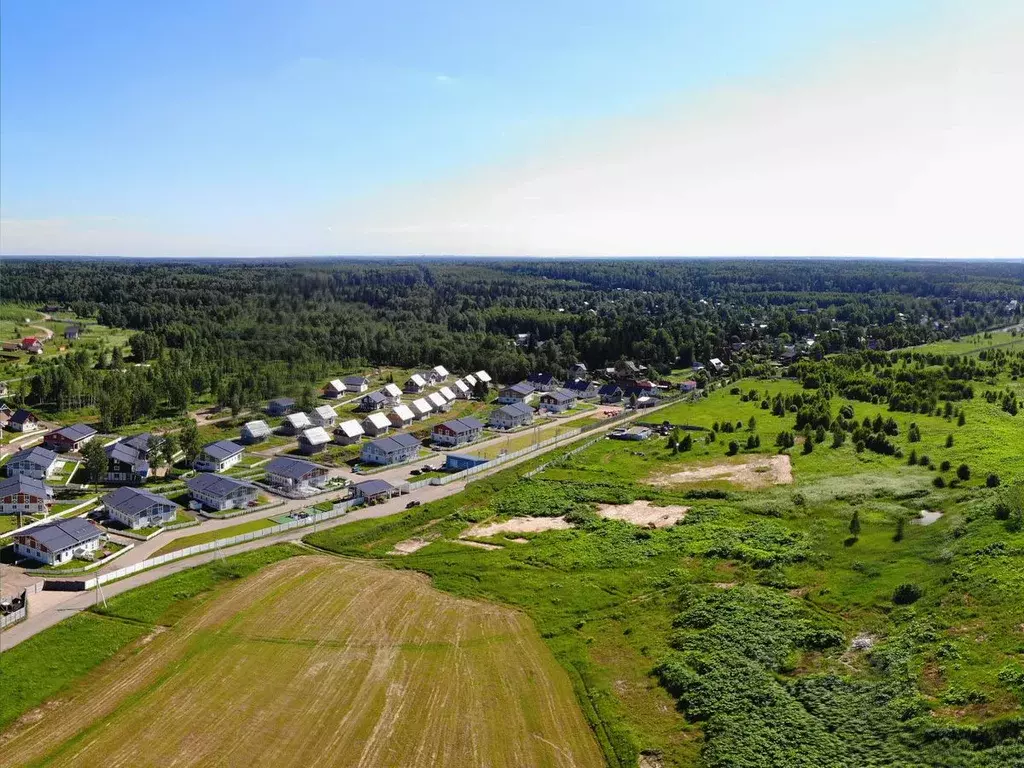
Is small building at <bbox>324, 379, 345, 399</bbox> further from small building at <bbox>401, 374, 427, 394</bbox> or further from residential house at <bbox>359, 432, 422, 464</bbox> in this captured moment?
residential house at <bbox>359, 432, 422, 464</bbox>

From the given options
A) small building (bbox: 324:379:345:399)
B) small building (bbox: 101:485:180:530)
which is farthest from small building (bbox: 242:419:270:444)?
small building (bbox: 101:485:180:530)

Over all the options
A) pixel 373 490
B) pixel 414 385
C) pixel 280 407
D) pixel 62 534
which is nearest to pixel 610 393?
pixel 414 385

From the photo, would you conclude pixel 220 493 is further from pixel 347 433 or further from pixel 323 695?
pixel 323 695

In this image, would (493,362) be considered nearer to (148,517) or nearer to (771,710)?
(148,517)

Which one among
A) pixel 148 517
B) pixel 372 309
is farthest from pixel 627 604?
pixel 372 309

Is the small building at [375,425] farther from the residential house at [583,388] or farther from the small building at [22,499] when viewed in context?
the small building at [22,499]

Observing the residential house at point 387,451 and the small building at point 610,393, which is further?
the small building at point 610,393

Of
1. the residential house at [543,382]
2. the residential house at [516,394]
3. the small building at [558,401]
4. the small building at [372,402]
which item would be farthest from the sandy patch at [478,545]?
the residential house at [543,382]
